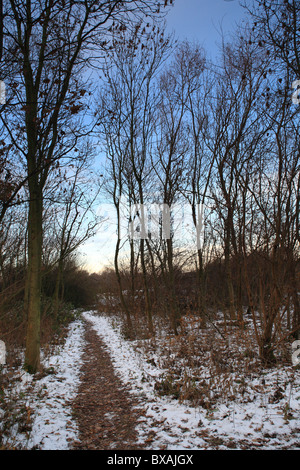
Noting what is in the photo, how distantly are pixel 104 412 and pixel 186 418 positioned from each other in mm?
1441

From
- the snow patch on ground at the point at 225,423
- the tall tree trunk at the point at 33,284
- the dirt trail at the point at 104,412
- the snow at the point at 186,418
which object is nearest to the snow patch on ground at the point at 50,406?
the snow at the point at 186,418

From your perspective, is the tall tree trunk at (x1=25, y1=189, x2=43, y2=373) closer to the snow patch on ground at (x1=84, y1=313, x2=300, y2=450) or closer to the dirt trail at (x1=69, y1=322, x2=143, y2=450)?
the dirt trail at (x1=69, y1=322, x2=143, y2=450)

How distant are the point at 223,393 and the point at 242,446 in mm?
1393

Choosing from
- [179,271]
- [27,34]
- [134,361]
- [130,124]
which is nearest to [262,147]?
[130,124]

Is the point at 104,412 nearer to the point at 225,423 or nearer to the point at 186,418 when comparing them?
the point at 186,418

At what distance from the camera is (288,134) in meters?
6.77

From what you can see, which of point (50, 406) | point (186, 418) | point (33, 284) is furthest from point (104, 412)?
point (33, 284)

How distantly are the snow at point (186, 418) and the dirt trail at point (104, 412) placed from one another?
136 mm

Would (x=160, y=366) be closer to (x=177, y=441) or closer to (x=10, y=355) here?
(x=177, y=441)

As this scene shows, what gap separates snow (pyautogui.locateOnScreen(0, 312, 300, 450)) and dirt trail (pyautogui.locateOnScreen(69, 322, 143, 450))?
0.14 metres

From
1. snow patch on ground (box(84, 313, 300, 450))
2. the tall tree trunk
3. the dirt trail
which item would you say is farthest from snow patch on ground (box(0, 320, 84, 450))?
snow patch on ground (box(84, 313, 300, 450))

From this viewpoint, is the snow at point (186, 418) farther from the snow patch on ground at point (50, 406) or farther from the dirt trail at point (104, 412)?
the dirt trail at point (104, 412)

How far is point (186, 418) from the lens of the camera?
431 centimetres

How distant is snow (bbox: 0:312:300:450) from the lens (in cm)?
363
